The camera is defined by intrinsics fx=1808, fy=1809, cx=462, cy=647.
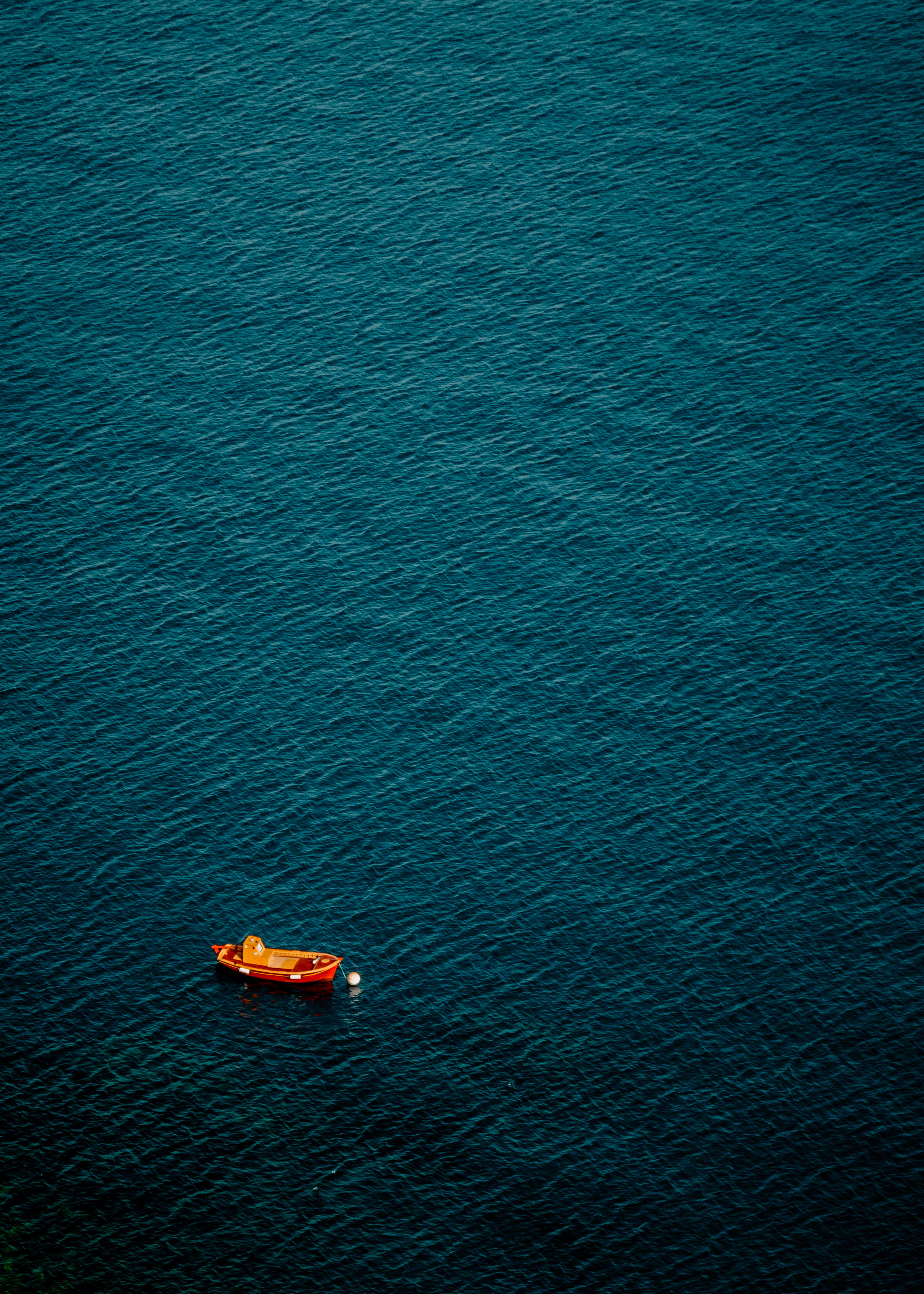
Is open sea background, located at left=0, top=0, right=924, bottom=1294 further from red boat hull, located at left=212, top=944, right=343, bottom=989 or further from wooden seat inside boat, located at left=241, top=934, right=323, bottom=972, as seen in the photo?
wooden seat inside boat, located at left=241, top=934, right=323, bottom=972

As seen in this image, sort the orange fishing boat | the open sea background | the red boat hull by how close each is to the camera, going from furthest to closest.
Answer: the orange fishing boat, the red boat hull, the open sea background

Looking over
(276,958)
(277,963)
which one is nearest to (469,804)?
(276,958)

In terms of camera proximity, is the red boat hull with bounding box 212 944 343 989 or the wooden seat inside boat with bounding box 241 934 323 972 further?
the wooden seat inside boat with bounding box 241 934 323 972

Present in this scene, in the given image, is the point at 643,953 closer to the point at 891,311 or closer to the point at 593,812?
the point at 593,812

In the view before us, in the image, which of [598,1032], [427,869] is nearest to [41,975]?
[427,869]

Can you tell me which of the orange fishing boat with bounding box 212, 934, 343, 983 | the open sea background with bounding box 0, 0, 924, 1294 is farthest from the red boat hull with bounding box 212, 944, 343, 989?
the open sea background with bounding box 0, 0, 924, 1294

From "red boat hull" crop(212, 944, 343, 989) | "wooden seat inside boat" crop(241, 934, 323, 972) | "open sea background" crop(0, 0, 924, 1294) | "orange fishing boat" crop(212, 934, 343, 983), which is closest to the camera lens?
"open sea background" crop(0, 0, 924, 1294)

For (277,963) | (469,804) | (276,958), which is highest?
(277,963)

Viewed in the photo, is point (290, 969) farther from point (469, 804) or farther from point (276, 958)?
point (469, 804)
